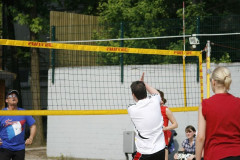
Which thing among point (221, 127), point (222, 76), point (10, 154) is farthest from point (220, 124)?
point (10, 154)

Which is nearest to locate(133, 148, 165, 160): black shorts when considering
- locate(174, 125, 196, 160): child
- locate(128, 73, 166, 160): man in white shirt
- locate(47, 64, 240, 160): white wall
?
locate(128, 73, 166, 160): man in white shirt

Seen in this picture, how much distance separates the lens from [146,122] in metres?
5.59

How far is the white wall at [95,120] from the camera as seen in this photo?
12.3m

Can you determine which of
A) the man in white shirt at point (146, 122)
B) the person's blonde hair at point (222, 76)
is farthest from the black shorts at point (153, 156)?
the person's blonde hair at point (222, 76)

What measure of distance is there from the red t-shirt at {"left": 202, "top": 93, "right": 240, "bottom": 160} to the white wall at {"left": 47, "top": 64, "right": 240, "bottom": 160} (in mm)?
7764

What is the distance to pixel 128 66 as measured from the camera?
12555 mm

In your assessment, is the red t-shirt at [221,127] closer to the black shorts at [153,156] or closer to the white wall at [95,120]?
the black shorts at [153,156]

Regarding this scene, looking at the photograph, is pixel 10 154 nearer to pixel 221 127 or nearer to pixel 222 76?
pixel 221 127

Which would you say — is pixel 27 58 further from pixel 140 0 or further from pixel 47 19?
pixel 140 0

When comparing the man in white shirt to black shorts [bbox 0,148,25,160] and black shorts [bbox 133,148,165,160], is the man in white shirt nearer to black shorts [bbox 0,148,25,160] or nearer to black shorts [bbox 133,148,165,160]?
black shorts [bbox 133,148,165,160]

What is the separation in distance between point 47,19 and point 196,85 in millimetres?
6636

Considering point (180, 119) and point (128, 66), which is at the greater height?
point (128, 66)

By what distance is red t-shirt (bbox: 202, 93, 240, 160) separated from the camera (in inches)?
167

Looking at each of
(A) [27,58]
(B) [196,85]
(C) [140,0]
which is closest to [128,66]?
(B) [196,85]
